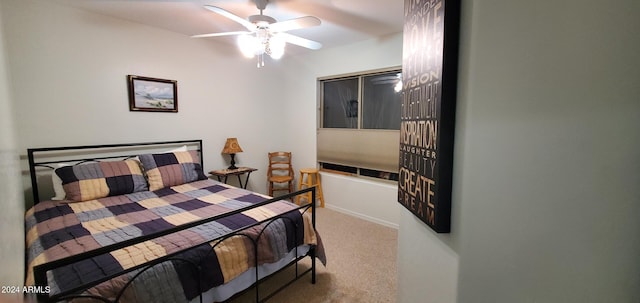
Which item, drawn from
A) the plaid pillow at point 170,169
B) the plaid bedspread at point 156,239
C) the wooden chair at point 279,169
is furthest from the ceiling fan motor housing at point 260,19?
the wooden chair at point 279,169

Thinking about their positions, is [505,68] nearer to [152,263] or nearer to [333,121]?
[152,263]

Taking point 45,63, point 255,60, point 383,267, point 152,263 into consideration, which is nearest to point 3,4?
point 45,63

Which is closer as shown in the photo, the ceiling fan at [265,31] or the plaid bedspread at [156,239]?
the plaid bedspread at [156,239]

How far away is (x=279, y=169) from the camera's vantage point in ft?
13.5

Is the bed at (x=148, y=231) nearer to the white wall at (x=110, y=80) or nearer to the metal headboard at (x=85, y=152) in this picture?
the metal headboard at (x=85, y=152)

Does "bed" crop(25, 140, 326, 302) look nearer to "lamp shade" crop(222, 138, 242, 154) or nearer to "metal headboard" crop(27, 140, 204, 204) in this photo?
"metal headboard" crop(27, 140, 204, 204)

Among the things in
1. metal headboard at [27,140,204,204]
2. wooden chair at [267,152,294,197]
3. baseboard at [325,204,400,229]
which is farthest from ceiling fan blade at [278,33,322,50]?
baseboard at [325,204,400,229]

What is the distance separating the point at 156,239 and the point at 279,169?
2.63m

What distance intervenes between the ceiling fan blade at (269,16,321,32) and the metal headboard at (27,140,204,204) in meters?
1.96

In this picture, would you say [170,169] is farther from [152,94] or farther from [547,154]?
[547,154]

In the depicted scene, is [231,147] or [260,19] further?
[231,147]

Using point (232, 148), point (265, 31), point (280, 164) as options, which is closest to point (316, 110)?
point (280, 164)

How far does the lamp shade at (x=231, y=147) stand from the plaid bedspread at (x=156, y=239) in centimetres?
113

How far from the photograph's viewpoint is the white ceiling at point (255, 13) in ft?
7.41
